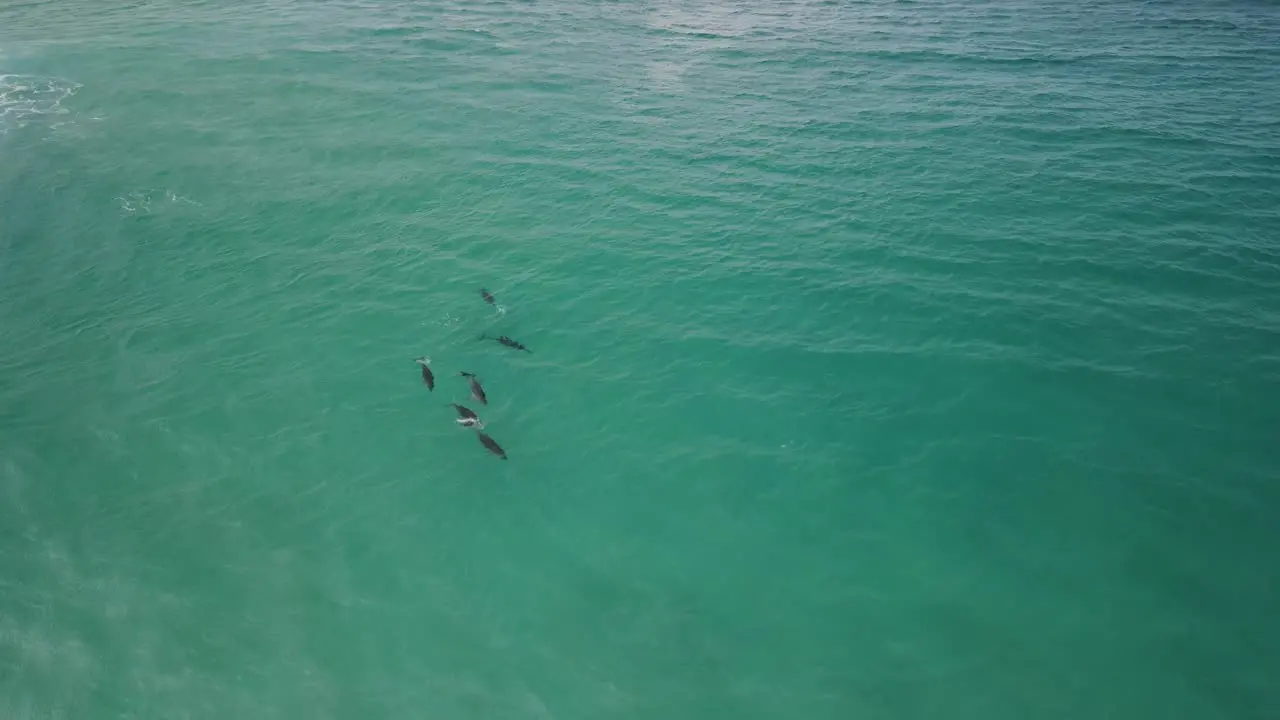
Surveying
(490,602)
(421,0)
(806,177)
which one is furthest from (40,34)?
(490,602)

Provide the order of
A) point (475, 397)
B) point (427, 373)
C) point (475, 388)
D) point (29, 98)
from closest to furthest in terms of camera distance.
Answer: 1. point (475, 388)
2. point (427, 373)
3. point (475, 397)
4. point (29, 98)

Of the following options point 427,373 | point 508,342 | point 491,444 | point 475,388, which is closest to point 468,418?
point 475,388

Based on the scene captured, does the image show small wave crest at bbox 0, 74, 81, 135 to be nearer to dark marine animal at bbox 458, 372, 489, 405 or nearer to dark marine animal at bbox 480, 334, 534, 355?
dark marine animal at bbox 480, 334, 534, 355

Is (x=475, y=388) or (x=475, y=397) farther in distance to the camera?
(x=475, y=397)

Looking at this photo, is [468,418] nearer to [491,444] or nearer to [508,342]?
[491,444]

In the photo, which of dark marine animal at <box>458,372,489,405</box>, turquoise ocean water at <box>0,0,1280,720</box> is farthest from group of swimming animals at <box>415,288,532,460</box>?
turquoise ocean water at <box>0,0,1280,720</box>

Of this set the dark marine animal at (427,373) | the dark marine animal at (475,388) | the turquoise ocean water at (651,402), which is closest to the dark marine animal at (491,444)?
the turquoise ocean water at (651,402)

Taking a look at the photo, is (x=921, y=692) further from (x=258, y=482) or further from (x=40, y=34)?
(x=40, y=34)

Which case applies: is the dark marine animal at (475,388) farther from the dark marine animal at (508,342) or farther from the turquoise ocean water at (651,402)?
the dark marine animal at (508,342)
